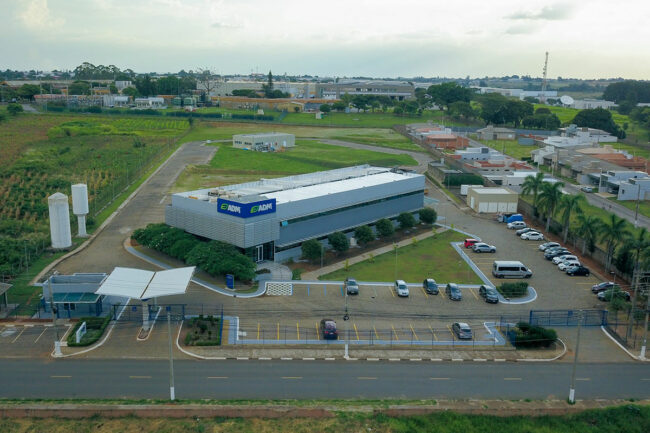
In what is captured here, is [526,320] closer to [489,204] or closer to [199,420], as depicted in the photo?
[199,420]

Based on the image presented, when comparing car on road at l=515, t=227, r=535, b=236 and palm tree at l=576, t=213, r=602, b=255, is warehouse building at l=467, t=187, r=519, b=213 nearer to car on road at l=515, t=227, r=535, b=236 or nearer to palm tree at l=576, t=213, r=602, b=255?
car on road at l=515, t=227, r=535, b=236

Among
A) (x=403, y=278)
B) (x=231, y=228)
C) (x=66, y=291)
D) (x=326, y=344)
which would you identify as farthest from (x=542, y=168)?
(x=66, y=291)

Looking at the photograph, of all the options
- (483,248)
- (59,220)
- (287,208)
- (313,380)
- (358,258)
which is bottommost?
(313,380)

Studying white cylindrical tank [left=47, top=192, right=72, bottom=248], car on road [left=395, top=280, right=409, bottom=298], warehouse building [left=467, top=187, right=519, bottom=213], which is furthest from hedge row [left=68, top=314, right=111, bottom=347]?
warehouse building [left=467, top=187, right=519, bottom=213]

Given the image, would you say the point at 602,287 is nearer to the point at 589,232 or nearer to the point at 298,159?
the point at 589,232

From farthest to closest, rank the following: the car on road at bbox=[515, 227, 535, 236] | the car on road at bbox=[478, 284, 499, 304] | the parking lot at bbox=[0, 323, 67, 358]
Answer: the car on road at bbox=[515, 227, 535, 236] → the car on road at bbox=[478, 284, 499, 304] → the parking lot at bbox=[0, 323, 67, 358]

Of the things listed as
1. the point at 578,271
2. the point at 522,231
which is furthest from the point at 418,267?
the point at 522,231
